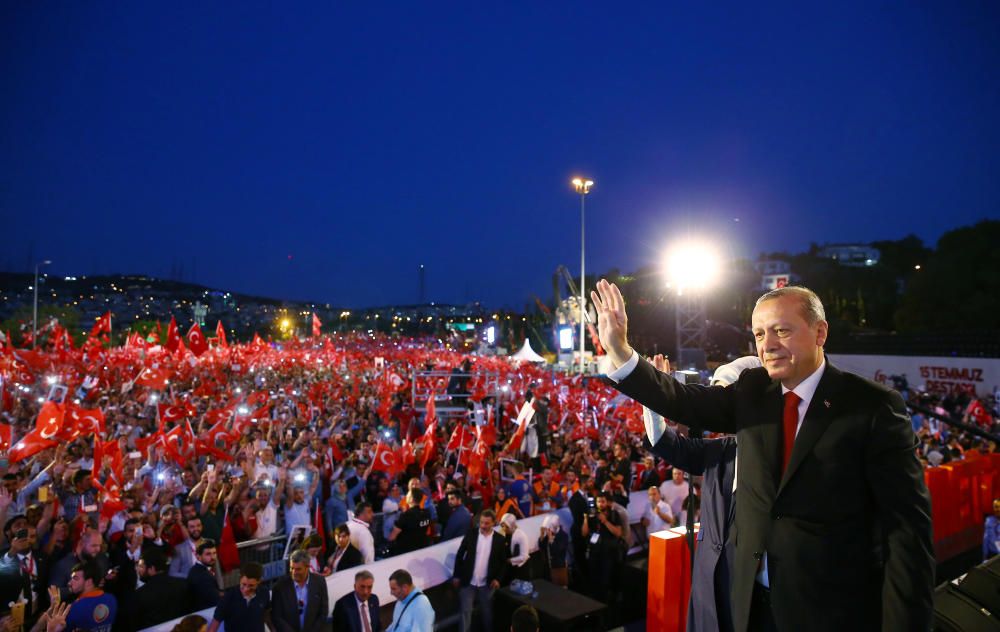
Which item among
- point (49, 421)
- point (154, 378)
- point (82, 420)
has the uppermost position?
point (154, 378)

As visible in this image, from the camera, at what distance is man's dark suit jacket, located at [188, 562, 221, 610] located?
19.6ft

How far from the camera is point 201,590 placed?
236 inches

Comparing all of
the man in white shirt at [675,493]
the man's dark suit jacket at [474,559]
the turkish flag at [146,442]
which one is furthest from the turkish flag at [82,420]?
the man in white shirt at [675,493]

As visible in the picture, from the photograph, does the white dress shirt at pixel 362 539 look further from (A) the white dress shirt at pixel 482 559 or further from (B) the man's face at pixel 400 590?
(B) the man's face at pixel 400 590

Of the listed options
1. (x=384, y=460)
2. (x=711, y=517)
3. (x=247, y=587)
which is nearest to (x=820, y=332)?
(x=711, y=517)

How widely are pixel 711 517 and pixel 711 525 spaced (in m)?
0.04

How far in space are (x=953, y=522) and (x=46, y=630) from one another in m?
10.3

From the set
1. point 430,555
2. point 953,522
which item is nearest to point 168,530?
point 430,555

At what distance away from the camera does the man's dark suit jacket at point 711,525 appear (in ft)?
8.05

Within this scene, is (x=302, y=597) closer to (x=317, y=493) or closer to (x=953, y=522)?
(x=317, y=493)

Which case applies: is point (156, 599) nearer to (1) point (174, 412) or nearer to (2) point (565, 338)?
(1) point (174, 412)

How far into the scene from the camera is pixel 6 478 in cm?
757

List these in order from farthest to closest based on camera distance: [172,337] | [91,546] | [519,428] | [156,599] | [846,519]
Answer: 1. [172,337]
2. [519,428]
3. [91,546]
4. [156,599]
5. [846,519]

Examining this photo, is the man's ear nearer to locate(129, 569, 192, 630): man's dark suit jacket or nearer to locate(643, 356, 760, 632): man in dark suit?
locate(643, 356, 760, 632): man in dark suit
